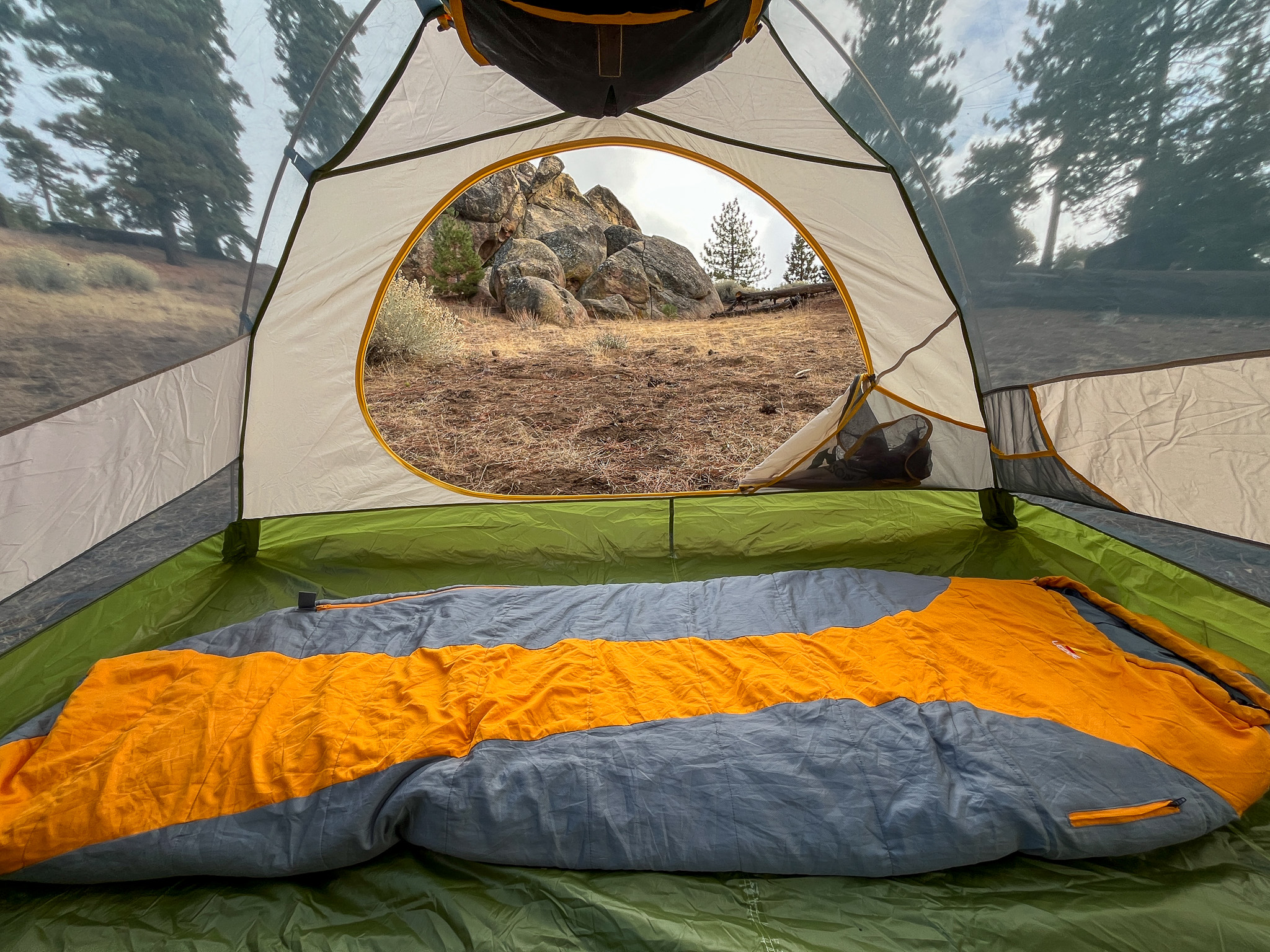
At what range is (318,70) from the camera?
170 centimetres

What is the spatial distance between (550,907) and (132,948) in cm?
64

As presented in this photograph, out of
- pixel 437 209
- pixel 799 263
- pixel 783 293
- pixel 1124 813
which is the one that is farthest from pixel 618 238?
pixel 1124 813

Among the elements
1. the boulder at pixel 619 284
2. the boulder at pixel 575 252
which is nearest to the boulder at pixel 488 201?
the boulder at pixel 575 252

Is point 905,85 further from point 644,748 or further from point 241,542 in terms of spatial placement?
point 241,542

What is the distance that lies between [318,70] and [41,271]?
3.18ft

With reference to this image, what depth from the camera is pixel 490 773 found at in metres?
1.12

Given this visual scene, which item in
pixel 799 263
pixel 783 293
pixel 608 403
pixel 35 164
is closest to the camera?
pixel 35 164

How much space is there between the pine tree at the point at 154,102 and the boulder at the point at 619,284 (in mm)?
7090

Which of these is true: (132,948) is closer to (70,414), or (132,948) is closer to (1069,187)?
(70,414)

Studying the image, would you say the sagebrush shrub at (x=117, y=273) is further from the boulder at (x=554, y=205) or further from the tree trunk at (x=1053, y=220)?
the boulder at (x=554, y=205)

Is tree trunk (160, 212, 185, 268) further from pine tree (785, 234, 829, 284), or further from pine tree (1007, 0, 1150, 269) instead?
pine tree (785, 234, 829, 284)

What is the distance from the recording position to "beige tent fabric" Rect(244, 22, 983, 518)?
198 cm

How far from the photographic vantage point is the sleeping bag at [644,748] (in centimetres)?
103

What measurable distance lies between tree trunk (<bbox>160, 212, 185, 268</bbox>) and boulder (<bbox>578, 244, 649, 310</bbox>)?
7.18 metres
